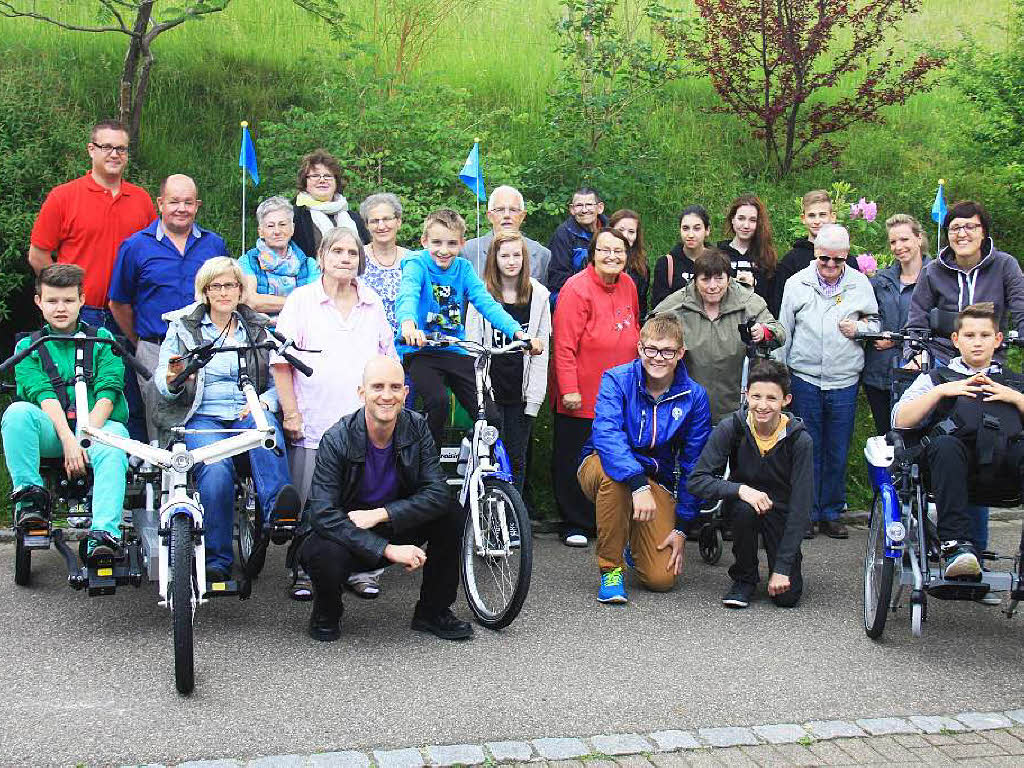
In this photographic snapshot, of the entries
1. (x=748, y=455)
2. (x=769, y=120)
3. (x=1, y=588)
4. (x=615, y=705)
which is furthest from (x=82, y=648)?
(x=769, y=120)

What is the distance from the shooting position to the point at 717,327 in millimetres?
8125

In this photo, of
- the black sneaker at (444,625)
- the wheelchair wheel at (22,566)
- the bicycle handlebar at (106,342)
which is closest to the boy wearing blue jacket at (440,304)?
the black sneaker at (444,625)

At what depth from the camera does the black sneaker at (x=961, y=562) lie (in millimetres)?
5762

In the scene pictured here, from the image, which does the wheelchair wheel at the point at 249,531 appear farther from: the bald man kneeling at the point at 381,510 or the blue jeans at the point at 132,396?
the blue jeans at the point at 132,396

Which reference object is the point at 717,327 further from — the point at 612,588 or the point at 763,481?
the point at 612,588

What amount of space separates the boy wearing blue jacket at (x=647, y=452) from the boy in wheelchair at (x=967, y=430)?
1359mm

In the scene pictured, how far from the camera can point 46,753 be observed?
15.1 ft

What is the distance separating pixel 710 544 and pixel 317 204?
135 inches

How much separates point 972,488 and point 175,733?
403 cm

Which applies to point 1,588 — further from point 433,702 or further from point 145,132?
point 145,132

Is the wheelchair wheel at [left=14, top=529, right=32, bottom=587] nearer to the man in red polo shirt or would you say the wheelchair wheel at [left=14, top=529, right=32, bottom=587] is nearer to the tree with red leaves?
the man in red polo shirt

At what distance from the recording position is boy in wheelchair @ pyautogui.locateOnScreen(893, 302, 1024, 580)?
6000mm

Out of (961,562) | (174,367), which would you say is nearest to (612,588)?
(961,562)

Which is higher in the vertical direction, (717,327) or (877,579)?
(717,327)
